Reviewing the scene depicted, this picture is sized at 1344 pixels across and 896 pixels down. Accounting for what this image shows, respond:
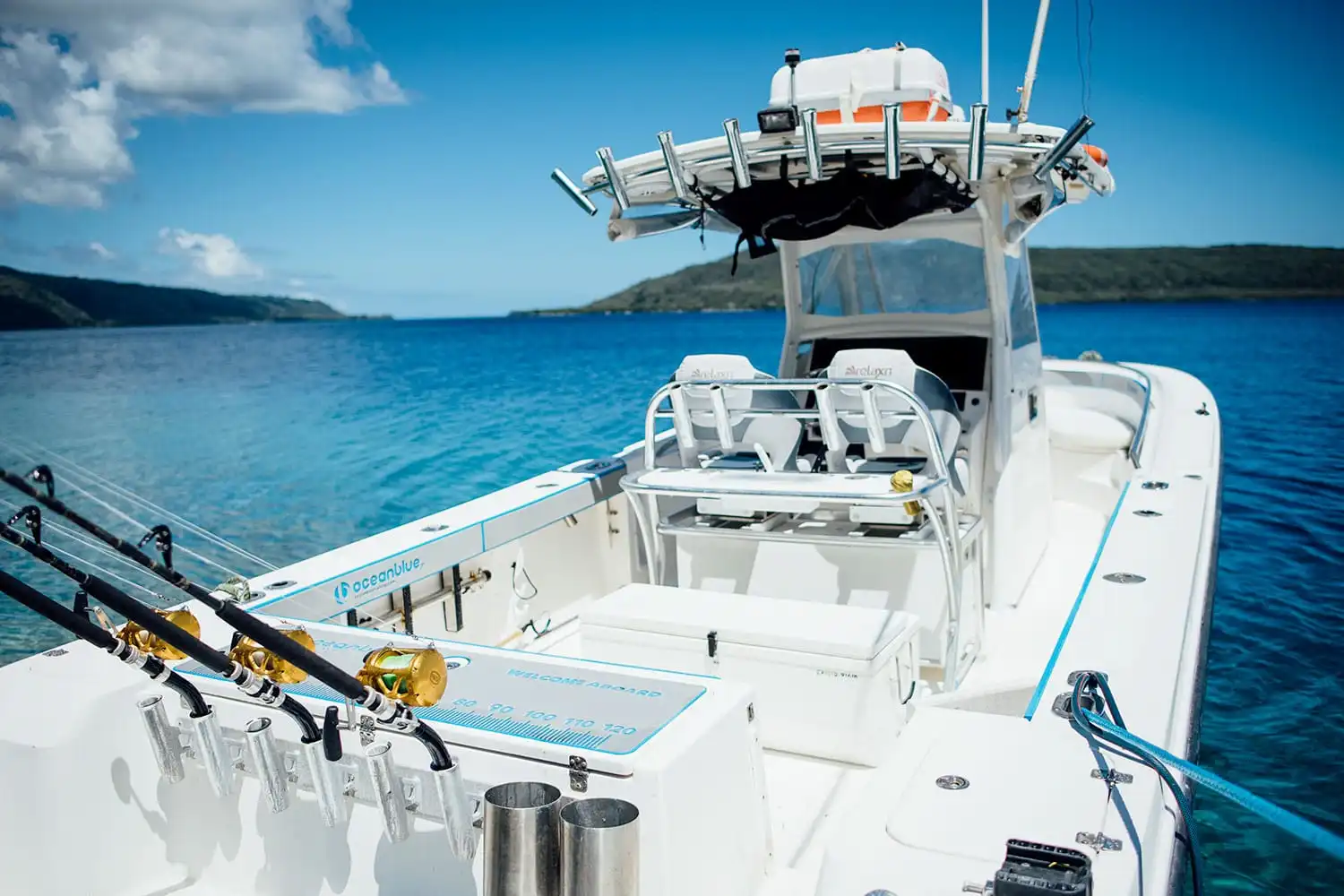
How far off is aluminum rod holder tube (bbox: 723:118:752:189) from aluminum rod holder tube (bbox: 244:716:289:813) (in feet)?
7.50

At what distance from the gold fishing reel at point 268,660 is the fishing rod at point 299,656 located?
0.63ft

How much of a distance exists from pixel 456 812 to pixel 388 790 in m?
0.14

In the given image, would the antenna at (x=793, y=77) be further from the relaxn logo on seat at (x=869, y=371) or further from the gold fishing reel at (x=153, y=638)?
the gold fishing reel at (x=153, y=638)

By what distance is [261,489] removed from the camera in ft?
52.4

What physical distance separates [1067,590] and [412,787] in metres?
3.43

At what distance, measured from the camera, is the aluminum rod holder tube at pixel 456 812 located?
5.92 feet

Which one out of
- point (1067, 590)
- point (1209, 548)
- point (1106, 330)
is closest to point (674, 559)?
point (1067, 590)

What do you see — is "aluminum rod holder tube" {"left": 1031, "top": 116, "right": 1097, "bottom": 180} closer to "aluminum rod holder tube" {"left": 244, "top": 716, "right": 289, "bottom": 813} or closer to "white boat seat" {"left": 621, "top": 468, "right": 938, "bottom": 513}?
"white boat seat" {"left": 621, "top": 468, "right": 938, "bottom": 513}

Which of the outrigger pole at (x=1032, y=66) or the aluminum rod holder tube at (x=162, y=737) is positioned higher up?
the outrigger pole at (x=1032, y=66)

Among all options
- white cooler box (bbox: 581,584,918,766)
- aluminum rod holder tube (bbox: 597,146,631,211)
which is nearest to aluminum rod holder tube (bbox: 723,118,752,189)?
aluminum rod holder tube (bbox: 597,146,631,211)

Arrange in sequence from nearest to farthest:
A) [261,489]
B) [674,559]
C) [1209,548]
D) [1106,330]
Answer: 1. [1209,548]
2. [674,559]
3. [261,489]
4. [1106,330]

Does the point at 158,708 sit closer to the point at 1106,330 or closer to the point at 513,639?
the point at 513,639

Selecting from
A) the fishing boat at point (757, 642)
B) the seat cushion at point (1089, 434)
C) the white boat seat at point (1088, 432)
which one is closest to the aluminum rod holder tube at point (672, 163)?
the fishing boat at point (757, 642)

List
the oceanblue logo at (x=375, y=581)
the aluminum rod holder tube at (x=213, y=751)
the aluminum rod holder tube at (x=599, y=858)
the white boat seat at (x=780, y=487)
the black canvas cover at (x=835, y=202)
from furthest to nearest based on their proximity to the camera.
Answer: the black canvas cover at (x=835, y=202) < the white boat seat at (x=780, y=487) < the oceanblue logo at (x=375, y=581) < the aluminum rod holder tube at (x=213, y=751) < the aluminum rod holder tube at (x=599, y=858)
